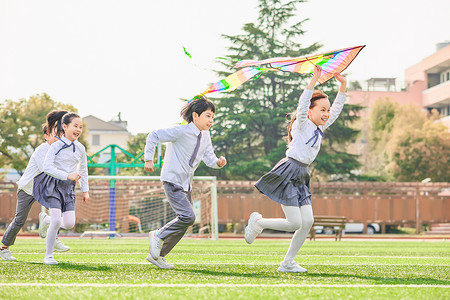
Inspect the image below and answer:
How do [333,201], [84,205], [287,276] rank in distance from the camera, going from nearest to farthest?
[287,276] < [84,205] < [333,201]

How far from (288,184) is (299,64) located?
146 cm

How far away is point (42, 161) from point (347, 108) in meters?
30.3

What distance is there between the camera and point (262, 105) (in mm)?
36688

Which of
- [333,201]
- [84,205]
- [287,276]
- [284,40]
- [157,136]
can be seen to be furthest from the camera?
[284,40]

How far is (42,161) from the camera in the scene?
23.9 ft

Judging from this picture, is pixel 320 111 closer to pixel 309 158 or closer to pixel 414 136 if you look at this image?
pixel 309 158

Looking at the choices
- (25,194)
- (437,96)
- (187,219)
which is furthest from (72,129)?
(437,96)

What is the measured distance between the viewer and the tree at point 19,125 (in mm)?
35094

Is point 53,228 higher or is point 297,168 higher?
point 297,168

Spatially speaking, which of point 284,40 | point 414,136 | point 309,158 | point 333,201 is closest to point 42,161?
point 309,158

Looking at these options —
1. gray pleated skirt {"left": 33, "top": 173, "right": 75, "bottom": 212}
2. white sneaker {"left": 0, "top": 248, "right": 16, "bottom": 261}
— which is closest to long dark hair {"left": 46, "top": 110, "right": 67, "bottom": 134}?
gray pleated skirt {"left": 33, "top": 173, "right": 75, "bottom": 212}

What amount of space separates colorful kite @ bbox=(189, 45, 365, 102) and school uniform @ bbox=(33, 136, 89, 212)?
1.55 m

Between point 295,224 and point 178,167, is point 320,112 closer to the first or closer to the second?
point 295,224

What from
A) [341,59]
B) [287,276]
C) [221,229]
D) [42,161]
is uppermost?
[341,59]
